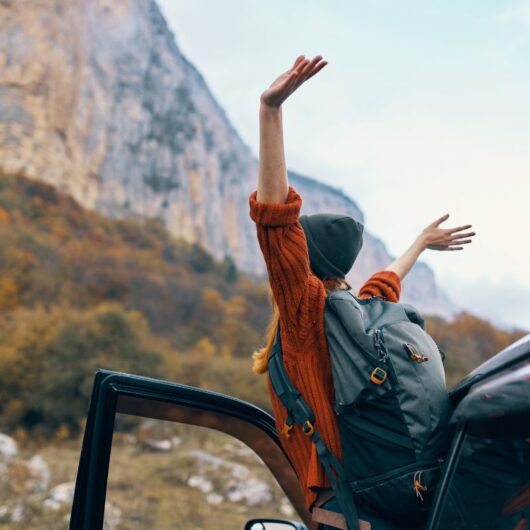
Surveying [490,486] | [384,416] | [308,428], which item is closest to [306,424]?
[308,428]

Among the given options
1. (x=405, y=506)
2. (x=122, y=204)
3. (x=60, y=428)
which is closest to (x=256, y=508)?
(x=60, y=428)

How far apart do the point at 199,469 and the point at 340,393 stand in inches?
456

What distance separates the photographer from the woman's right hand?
1.32 metres

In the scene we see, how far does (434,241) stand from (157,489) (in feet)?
34.9

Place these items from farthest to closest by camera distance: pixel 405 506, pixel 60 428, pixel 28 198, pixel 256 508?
1. pixel 28 198
2. pixel 60 428
3. pixel 256 508
4. pixel 405 506

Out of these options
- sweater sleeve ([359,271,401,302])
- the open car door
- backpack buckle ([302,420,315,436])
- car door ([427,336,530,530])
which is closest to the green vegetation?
the open car door

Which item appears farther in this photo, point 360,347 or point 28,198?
point 28,198

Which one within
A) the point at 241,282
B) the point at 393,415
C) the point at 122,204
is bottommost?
the point at 393,415

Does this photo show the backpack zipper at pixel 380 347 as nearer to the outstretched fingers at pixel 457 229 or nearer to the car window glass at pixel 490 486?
the car window glass at pixel 490 486

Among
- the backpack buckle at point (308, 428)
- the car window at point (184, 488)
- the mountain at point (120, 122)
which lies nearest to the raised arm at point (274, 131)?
the backpack buckle at point (308, 428)

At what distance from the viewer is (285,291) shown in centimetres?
141

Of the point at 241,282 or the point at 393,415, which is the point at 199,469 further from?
the point at 241,282

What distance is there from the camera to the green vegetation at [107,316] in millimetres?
19484

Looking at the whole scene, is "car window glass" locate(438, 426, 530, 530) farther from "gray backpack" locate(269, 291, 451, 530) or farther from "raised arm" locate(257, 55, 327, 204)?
"raised arm" locate(257, 55, 327, 204)
